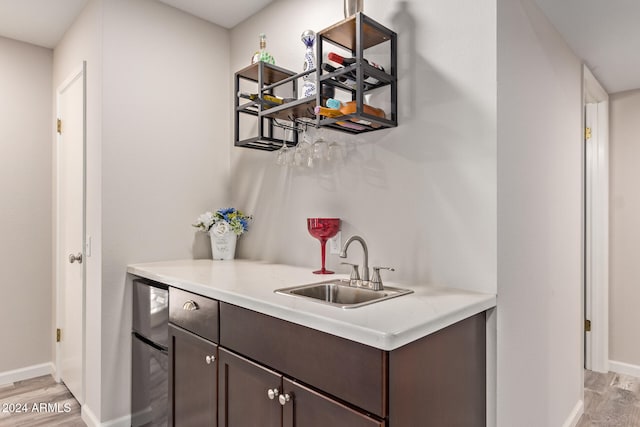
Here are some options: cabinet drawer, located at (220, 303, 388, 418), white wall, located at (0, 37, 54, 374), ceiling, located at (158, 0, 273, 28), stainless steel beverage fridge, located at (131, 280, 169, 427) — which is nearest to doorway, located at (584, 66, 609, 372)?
ceiling, located at (158, 0, 273, 28)

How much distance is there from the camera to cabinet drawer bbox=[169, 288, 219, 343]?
61.9 inches

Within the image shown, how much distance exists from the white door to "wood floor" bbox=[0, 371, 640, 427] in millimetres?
98

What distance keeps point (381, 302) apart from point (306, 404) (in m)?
0.39

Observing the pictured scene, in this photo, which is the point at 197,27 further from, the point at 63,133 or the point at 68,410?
the point at 68,410

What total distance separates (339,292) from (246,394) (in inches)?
20.5

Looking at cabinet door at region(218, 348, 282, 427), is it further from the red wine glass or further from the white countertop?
the red wine glass

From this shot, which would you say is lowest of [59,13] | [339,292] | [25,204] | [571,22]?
[339,292]

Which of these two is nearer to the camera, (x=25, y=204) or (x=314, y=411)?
(x=314, y=411)

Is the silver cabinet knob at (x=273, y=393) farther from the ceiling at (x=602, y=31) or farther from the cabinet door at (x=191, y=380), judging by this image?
the ceiling at (x=602, y=31)

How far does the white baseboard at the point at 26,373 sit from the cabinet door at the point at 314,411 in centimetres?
254

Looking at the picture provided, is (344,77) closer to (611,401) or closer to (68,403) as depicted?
(68,403)

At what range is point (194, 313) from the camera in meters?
1.68

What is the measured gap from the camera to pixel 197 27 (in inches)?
100

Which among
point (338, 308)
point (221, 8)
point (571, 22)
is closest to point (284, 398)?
point (338, 308)
